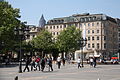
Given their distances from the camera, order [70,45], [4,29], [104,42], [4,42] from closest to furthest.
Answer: [4,29]
[4,42]
[70,45]
[104,42]

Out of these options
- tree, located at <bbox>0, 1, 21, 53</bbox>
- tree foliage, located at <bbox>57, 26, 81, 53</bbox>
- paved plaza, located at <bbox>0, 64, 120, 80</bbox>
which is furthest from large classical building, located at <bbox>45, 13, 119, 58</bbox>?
paved plaza, located at <bbox>0, 64, 120, 80</bbox>

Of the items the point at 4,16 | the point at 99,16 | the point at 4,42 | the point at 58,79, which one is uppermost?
the point at 99,16

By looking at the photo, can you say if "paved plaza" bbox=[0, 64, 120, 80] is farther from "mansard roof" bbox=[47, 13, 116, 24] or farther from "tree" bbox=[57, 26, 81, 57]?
"mansard roof" bbox=[47, 13, 116, 24]

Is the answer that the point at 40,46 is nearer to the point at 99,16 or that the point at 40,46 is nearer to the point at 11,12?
the point at 99,16

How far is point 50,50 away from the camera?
89.6 m

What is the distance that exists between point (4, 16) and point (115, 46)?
80180 mm

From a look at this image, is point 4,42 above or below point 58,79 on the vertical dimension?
above

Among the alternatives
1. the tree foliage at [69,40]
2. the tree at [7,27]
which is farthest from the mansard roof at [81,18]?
the tree at [7,27]

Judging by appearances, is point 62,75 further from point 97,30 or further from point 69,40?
point 97,30

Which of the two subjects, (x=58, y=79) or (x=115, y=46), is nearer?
(x=58, y=79)

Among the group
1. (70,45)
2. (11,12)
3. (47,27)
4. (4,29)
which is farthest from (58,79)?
(47,27)

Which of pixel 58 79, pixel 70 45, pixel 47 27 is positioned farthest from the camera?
pixel 47 27

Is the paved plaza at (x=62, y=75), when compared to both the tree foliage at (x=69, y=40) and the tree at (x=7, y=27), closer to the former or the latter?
the tree at (x=7, y=27)

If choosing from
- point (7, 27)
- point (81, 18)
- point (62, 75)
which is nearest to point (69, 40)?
point (81, 18)
